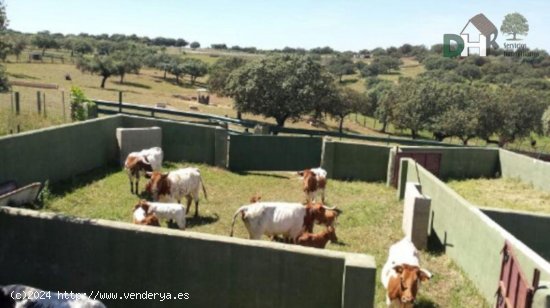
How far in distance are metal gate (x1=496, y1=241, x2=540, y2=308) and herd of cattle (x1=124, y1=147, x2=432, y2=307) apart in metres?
1.23

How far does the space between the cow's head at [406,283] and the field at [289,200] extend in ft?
3.97

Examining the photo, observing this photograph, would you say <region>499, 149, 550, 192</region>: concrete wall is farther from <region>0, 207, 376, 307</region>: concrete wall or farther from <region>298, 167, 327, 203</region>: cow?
<region>0, 207, 376, 307</region>: concrete wall

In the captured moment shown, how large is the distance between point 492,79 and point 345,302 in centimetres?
10992

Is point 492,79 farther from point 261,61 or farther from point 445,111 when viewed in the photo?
point 261,61

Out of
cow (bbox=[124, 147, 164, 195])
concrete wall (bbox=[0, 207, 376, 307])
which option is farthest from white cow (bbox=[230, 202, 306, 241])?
cow (bbox=[124, 147, 164, 195])

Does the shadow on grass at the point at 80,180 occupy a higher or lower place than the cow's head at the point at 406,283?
lower

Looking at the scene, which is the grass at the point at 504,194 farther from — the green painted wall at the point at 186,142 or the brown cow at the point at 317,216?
the green painted wall at the point at 186,142

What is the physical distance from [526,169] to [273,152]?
1064cm

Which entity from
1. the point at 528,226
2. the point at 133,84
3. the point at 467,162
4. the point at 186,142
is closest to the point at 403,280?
the point at 528,226

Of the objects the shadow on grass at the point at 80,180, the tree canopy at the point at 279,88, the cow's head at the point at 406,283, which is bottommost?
the shadow on grass at the point at 80,180

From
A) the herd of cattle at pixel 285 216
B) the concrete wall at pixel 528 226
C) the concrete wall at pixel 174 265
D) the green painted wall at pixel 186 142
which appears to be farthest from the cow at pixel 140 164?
the concrete wall at pixel 528 226

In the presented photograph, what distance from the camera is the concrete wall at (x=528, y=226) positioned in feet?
37.3

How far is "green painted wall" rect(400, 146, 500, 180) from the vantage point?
22531 millimetres

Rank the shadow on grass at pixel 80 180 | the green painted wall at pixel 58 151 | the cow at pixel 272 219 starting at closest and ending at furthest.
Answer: the cow at pixel 272 219 < the green painted wall at pixel 58 151 < the shadow on grass at pixel 80 180
